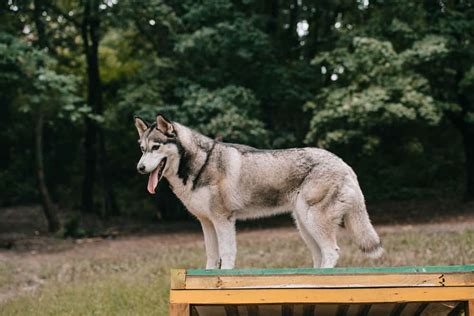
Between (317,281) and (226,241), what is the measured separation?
82.6 inches

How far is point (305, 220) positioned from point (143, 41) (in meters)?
14.4

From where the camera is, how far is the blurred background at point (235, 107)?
37.4 ft

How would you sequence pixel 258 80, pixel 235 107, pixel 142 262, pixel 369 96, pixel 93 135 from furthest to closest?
pixel 93 135 < pixel 258 80 < pixel 235 107 < pixel 369 96 < pixel 142 262

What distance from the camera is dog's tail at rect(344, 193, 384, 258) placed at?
18.5 ft

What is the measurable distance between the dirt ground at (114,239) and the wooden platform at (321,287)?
5664 mm

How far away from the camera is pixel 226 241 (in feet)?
18.8

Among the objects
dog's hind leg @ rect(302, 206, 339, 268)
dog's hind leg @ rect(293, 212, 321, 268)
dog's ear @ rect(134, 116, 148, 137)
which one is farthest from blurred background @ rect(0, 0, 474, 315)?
dog's hind leg @ rect(302, 206, 339, 268)

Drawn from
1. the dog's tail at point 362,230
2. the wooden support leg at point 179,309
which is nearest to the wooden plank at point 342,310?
the wooden support leg at point 179,309

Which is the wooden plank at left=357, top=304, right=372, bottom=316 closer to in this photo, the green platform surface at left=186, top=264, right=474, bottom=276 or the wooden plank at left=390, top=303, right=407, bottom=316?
the wooden plank at left=390, top=303, right=407, bottom=316

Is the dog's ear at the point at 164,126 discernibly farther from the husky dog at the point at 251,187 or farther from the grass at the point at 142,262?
the grass at the point at 142,262

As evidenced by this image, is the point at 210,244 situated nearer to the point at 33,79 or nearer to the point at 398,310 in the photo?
the point at 398,310

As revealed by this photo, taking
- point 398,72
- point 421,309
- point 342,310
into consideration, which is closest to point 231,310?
point 342,310

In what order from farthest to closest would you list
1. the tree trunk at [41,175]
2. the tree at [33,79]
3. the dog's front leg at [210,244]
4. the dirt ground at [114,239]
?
→ the tree trunk at [41,175]
the tree at [33,79]
the dirt ground at [114,239]
the dog's front leg at [210,244]

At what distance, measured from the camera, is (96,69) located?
1967 centimetres
